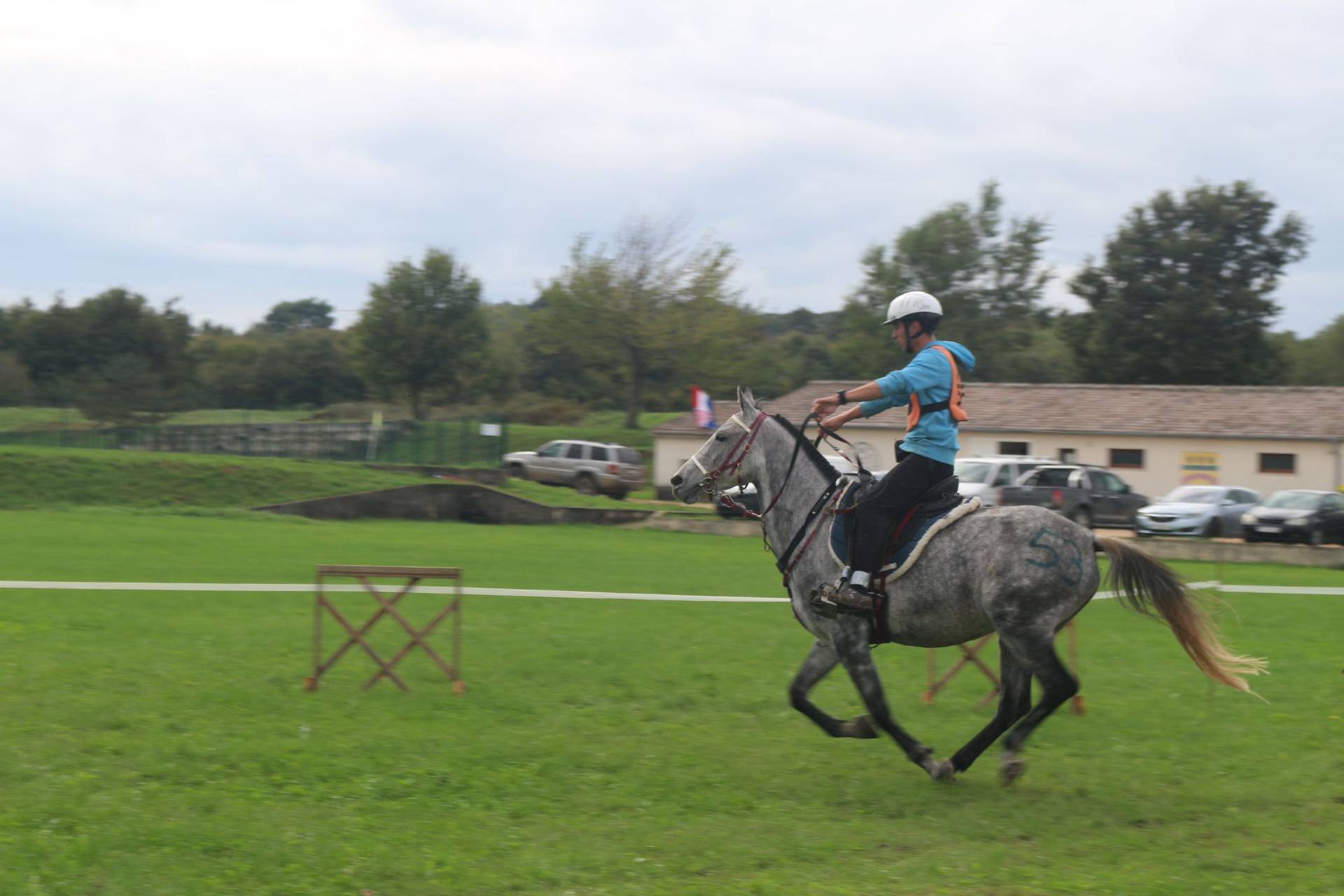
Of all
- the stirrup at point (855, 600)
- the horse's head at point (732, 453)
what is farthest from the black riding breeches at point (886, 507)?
the horse's head at point (732, 453)

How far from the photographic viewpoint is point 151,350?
68938mm

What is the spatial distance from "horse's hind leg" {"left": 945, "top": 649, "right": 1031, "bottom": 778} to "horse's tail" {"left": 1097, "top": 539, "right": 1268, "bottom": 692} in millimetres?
878

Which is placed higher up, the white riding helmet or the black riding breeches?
the white riding helmet

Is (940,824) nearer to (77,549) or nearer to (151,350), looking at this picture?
(77,549)

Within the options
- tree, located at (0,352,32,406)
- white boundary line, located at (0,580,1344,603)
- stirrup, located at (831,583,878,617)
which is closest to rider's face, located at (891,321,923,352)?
stirrup, located at (831,583,878,617)

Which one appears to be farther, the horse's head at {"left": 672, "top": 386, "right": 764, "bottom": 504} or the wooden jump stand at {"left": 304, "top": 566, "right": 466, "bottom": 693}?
the wooden jump stand at {"left": 304, "top": 566, "right": 466, "bottom": 693}

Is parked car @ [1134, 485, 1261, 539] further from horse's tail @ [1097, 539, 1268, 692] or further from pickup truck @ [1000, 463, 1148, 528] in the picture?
horse's tail @ [1097, 539, 1268, 692]

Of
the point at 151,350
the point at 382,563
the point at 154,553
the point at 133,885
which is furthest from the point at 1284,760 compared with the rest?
the point at 151,350

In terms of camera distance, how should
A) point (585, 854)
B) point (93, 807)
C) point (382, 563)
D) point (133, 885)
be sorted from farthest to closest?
point (382, 563) < point (93, 807) < point (585, 854) < point (133, 885)

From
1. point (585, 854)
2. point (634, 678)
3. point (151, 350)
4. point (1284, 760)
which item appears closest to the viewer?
point (585, 854)

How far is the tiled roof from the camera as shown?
45175mm

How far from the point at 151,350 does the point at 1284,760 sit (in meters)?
69.4

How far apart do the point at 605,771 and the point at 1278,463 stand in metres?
42.7

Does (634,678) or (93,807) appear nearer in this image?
(93,807)
